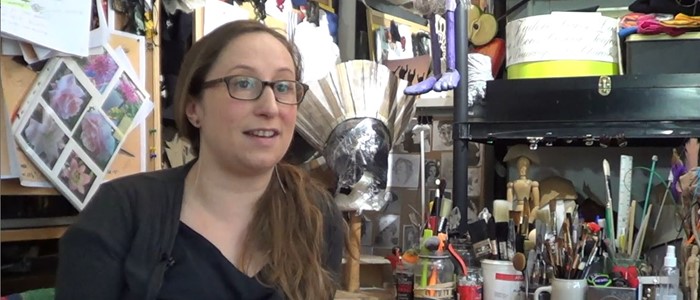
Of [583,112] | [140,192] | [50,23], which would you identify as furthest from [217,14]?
[583,112]

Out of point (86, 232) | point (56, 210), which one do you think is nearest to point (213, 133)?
point (86, 232)

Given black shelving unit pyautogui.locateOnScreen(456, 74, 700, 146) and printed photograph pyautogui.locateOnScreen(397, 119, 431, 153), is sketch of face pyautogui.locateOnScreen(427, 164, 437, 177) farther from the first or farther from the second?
black shelving unit pyautogui.locateOnScreen(456, 74, 700, 146)

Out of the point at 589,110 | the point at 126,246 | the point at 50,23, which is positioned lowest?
Answer: the point at 126,246

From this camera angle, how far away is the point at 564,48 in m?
1.29

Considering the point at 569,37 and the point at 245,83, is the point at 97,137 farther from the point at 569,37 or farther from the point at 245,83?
the point at 569,37

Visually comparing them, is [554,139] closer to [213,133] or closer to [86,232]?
[213,133]

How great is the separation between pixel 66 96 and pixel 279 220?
0.38 m

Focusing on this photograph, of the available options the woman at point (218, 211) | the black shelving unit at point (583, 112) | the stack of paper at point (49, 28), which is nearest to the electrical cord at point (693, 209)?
the black shelving unit at point (583, 112)

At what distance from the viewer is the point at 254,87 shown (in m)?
0.97

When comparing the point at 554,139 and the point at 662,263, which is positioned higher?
the point at 554,139

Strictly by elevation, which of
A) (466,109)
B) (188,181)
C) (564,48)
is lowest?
(188,181)

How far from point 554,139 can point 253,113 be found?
63cm

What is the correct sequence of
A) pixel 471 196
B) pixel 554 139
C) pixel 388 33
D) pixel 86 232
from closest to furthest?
1. pixel 86 232
2. pixel 554 139
3. pixel 471 196
4. pixel 388 33

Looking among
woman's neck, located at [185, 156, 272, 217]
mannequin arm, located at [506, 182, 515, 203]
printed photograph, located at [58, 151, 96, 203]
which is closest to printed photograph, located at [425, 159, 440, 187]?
mannequin arm, located at [506, 182, 515, 203]
